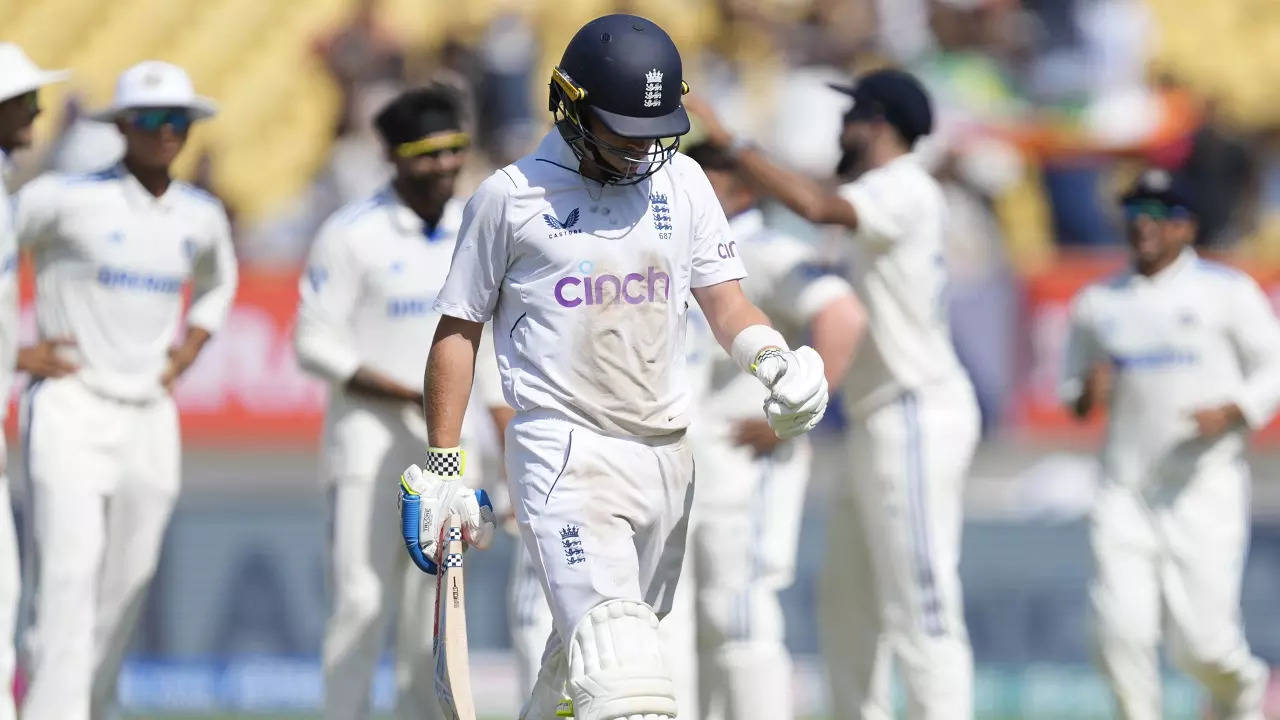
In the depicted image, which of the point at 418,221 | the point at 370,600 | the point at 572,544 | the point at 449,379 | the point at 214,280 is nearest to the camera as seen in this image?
the point at 572,544

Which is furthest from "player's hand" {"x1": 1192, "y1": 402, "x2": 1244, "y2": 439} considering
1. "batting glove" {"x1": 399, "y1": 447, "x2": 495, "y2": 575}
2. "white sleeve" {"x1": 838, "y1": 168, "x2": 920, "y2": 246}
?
"batting glove" {"x1": 399, "y1": 447, "x2": 495, "y2": 575}

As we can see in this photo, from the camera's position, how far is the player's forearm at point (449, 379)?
18.1 feet

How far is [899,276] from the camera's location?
7.89 m

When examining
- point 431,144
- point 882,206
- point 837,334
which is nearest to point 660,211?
point 837,334

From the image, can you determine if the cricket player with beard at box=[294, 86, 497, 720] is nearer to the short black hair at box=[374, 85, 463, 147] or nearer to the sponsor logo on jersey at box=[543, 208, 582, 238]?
the short black hair at box=[374, 85, 463, 147]

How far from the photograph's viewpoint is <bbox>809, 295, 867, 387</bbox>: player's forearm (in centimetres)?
755

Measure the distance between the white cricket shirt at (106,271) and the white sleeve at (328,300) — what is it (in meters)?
0.55

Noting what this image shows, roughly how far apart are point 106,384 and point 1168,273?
440 centimetres

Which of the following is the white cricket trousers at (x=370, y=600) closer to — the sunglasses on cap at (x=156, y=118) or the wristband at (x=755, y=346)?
the sunglasses on cap at (x=156, y=118)

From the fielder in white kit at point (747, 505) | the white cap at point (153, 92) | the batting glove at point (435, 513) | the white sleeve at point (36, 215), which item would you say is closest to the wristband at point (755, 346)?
the batting glove at point (435, 513)

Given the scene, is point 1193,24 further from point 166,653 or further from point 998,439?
point 166,653

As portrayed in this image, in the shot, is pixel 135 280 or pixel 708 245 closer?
pixel 708 245

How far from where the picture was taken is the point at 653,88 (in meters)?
5.32

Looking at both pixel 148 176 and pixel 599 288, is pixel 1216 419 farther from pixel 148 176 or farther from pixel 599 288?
pixel 148 176
